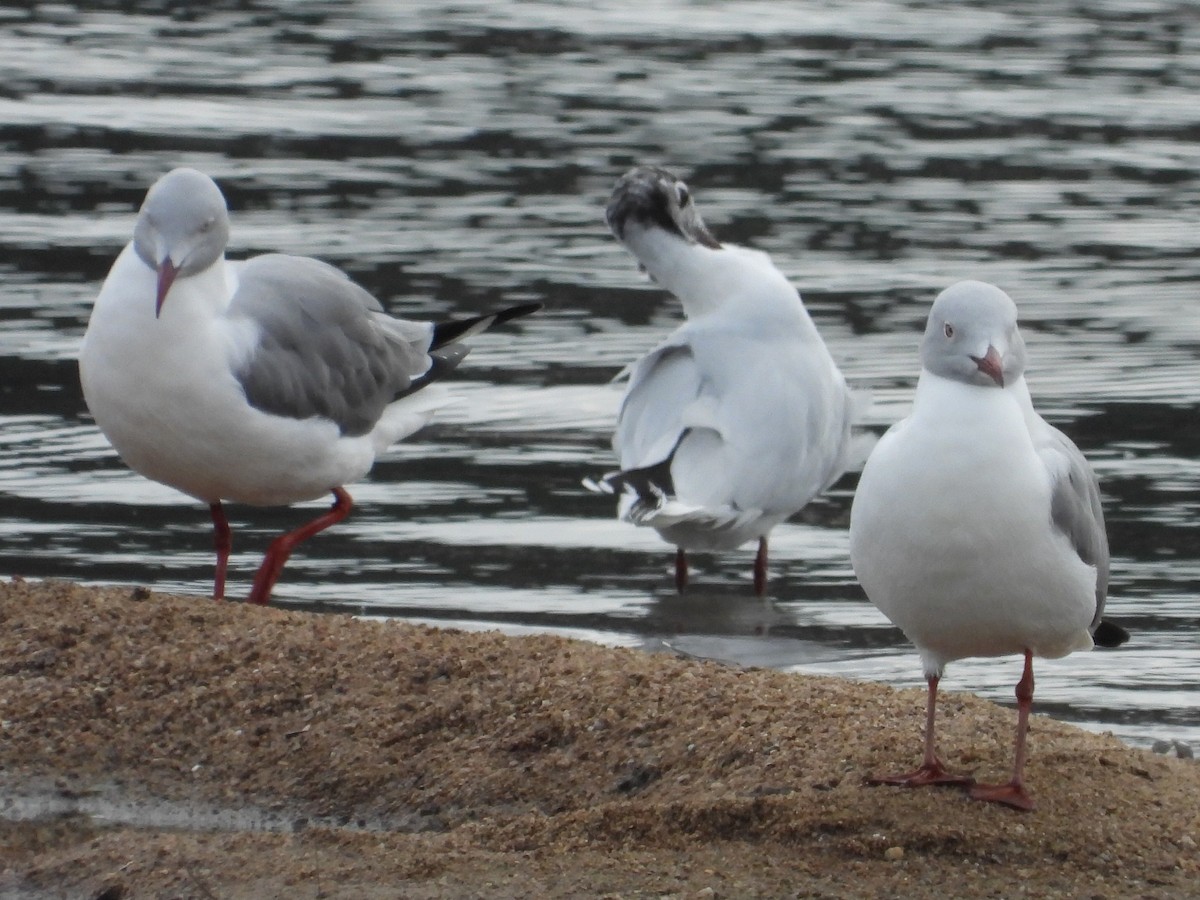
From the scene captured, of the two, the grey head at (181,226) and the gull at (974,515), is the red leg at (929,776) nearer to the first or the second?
the gull at (974,515)

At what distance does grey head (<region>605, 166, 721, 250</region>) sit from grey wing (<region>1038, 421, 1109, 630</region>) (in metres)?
3.92

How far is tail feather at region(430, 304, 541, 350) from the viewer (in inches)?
326

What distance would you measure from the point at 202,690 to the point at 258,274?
2182 millimetres

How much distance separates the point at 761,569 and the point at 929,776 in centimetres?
344

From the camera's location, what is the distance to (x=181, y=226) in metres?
6.86

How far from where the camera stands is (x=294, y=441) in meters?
7.14

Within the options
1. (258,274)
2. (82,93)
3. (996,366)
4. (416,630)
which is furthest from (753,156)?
(996,366)

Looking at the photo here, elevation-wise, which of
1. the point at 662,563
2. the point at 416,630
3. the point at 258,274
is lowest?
the point at 662,563

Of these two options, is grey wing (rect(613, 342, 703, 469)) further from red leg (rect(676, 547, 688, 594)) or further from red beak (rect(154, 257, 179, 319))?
red beak (rect(154, 257, 179, 319))

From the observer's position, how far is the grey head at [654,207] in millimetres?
8859

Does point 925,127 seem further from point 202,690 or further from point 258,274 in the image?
point 202,690

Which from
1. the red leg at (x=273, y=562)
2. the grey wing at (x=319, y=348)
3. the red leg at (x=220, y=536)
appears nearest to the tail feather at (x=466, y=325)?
the grey wing at (x=319, y=348)

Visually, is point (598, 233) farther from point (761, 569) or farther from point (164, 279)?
point (164, 279)

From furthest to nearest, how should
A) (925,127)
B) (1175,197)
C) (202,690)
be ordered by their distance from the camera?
(925,127) < (1175,197) < (202,690)
